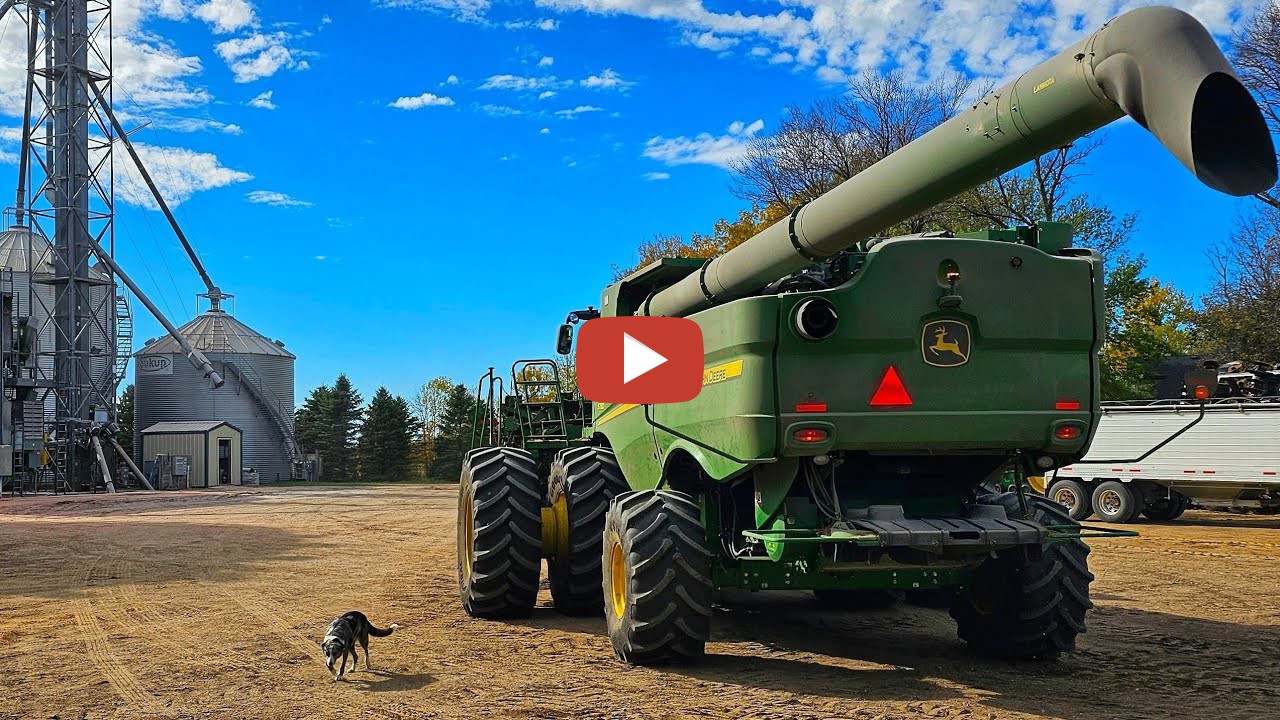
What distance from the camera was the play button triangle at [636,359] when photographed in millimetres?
8047

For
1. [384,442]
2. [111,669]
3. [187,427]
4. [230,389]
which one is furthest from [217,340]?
[111,669]

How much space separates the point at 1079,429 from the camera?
275 inches

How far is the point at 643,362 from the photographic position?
8148mm

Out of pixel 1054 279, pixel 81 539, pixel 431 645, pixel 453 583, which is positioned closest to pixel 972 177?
pixel 1054 279

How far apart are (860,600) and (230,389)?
5067 cm

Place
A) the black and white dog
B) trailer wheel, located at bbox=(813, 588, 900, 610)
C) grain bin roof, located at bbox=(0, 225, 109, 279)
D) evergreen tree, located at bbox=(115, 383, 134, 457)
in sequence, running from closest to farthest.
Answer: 1. the black and white dog
2. trailer wheel, located at bbox=(813, 588, 900, 610)
3. grain bin roof, located at bbox=(0, 225, 109, 279)
4. evergreen tree, located at bbox=(115, 383, 134, 457)

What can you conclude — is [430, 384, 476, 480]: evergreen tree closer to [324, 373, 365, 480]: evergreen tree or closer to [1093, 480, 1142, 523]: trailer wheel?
[324, 373, 365, 480]: evergreen tree

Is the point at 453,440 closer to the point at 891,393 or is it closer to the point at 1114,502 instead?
the point at 1114,502

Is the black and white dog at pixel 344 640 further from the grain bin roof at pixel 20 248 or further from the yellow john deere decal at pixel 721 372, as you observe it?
the grain bin roof at pixel 20 248

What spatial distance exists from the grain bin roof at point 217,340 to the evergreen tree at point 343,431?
13.4 metres

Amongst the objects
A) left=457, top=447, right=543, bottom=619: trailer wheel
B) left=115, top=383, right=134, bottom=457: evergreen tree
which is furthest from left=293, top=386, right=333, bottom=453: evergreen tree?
left=457, top=447, right=543, bottom=619: trailer wheel

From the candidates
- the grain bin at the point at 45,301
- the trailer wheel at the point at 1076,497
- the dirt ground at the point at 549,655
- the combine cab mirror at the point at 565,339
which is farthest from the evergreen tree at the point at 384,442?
the combine cab mirror at the point at 565,339

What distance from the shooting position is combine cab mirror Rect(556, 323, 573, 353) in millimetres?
11344

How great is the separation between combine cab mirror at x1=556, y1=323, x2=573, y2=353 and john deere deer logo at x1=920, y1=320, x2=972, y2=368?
204 inches
